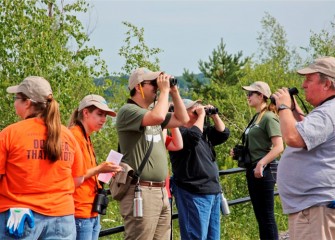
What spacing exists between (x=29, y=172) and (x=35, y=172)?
1.4 inches

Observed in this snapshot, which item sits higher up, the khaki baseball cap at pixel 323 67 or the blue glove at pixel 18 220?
the khaki baseball cap at pixel 323 67

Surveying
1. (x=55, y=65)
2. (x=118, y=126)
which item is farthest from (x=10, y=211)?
(x=55, y=65)

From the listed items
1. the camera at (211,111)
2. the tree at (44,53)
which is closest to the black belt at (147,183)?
the camera at (211,111)

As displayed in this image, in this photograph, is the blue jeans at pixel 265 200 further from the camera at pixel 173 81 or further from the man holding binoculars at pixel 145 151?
the camera at pixel 173 81

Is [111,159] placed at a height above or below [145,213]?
above

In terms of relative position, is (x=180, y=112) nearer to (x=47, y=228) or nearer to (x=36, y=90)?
(x=36, y=90)

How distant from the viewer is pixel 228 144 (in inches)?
1170

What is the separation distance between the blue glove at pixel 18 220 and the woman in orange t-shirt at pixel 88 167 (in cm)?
93

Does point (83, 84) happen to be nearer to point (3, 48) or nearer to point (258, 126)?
point (3, 48)

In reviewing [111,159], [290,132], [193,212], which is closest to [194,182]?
[193,212]

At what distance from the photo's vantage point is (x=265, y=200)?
23.8 ft

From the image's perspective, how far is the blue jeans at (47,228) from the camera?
443cm

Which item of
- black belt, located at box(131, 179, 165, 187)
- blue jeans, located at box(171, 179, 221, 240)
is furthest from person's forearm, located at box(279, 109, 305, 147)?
blue jeans, located at box(171, 179, 221, 240)

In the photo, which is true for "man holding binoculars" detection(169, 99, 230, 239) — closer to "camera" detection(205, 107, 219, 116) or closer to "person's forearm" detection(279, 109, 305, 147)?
"camera" detection(205, 107, 219, 116)
